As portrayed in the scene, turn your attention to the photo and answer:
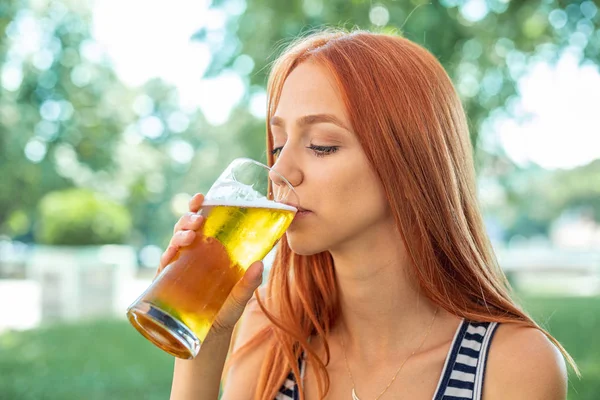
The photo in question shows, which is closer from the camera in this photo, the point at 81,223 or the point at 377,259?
the point at 377,259

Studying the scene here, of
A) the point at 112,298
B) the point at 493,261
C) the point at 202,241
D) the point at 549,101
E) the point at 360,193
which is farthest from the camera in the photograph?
the point at 112,298

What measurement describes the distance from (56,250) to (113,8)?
7.22 meters

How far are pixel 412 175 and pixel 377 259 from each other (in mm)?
Result: 304

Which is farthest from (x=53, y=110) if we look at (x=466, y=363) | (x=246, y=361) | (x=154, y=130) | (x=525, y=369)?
(x=525, y=369)

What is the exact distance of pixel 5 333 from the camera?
9414 mm

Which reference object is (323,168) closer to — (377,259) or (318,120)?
(318,120)

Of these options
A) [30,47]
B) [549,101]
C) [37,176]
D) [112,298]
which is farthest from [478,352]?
[37,176]

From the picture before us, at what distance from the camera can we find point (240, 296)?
79.5 inches

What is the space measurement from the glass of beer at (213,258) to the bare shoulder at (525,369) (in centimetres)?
77

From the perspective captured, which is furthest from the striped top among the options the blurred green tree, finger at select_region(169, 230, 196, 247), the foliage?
the blurred green tree

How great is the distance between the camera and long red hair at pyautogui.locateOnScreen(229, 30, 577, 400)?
2029mm

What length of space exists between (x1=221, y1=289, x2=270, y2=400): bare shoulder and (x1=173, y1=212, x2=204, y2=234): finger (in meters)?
0.76

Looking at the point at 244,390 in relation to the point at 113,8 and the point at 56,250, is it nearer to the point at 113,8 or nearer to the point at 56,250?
the point at 56,250

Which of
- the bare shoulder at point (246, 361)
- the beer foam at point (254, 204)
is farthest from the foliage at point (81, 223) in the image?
the beer foam at point (254, 204)
